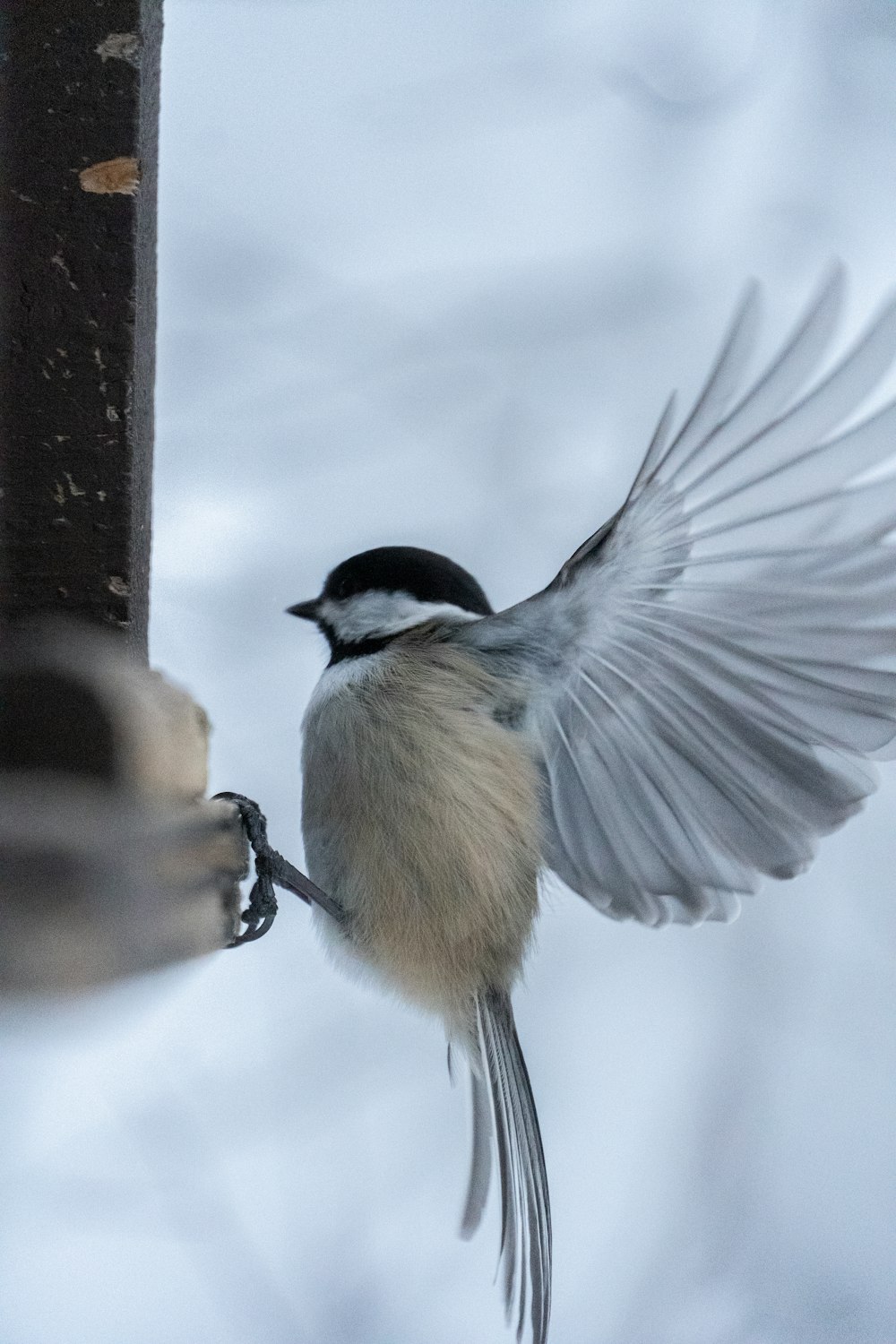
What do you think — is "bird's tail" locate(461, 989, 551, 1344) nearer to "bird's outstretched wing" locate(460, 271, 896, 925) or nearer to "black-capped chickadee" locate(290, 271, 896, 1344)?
"black-capped chickadee" locate(290, 271, 896, 1344)

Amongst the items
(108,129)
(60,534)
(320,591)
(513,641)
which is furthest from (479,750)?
(108,129)

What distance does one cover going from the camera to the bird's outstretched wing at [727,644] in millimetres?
780

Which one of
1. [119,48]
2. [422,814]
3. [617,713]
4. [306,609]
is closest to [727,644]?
[617,713]

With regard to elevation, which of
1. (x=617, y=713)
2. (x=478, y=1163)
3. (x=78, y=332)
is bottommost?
(x=478, y=1163)

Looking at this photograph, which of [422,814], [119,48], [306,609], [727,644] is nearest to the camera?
[119,48]

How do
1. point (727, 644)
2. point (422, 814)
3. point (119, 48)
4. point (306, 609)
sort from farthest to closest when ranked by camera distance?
point (306, 609), point (422, 814), point (727, 644), point (119, 48)

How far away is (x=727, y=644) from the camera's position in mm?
860

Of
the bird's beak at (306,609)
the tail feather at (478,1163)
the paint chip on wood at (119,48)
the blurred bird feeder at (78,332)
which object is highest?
the paint chip on wood at (119,48)

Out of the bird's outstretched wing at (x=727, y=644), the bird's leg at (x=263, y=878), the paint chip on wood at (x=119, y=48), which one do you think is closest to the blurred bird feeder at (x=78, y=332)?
the paint chip on wood at (x=119, y=48)

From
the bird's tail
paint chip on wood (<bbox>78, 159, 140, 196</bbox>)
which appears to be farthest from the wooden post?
the bird's tail

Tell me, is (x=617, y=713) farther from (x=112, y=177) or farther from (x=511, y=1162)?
(x=112, y=177)

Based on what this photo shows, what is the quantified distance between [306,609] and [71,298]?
0.39 meters

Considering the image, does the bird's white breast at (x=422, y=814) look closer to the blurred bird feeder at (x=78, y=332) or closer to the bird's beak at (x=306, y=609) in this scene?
the bird's beak at (x=306, y=609)

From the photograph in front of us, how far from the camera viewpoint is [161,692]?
0.63 m
